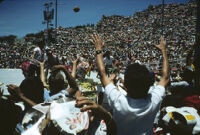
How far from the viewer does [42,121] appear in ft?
4.27

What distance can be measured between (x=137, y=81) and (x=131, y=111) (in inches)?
9.0

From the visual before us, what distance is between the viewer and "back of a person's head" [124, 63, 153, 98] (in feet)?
4.33

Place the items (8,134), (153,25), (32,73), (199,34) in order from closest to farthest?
1. (8,134)
2. (199,34)
3. (32,73)
4. (153,25)

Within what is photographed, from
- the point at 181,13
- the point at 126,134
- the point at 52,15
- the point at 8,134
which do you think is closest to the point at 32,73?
the point at 8,134

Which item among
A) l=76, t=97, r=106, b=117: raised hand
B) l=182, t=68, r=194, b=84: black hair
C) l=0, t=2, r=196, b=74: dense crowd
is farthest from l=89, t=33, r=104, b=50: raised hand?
l=0, t=2, r=196, b=74: dense crowd

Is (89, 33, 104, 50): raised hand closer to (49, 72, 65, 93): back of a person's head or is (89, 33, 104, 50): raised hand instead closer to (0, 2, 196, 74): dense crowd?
(49, 72, 65, 93): back of a person's head

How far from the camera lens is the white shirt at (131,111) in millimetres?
1289

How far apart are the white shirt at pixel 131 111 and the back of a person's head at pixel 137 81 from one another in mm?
50

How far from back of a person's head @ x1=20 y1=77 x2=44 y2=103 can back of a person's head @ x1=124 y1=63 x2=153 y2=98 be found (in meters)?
1.06

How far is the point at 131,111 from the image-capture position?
128cm

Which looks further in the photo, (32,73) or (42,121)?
(32,73)

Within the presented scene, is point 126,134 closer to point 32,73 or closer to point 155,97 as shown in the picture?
point 155,97

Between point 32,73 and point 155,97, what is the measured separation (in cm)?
557

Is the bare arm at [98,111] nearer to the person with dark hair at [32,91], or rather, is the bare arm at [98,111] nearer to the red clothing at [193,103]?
the person with dark hair at [32,91]
